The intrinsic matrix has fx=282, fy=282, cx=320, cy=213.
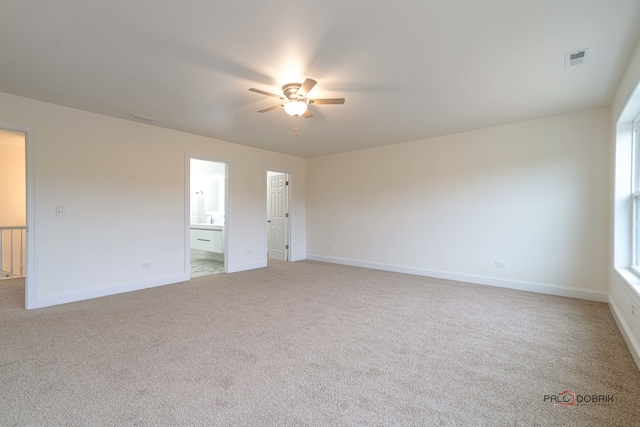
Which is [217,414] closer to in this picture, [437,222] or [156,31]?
[156,31]

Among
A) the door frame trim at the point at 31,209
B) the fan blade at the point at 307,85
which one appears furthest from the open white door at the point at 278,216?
the door frame trim at the point at 31,209

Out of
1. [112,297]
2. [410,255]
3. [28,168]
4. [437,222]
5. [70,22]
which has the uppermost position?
[70,22]

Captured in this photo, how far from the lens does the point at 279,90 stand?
10.6ft

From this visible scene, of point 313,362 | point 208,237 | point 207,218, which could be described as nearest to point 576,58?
point 313,362

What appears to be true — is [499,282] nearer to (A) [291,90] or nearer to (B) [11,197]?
(A) [291,90]

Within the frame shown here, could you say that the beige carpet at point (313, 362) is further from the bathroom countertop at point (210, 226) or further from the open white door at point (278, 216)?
the open white door at point (278, 216)

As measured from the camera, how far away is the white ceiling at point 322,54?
1963mm

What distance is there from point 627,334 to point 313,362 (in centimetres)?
291

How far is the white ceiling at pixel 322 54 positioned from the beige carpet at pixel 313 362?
258cm

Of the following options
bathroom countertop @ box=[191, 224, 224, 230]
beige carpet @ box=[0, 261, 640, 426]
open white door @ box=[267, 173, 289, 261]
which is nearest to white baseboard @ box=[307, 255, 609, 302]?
beige carpet @ box=[0, 261, 640, 426]

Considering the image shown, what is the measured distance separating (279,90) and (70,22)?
5.87 ft

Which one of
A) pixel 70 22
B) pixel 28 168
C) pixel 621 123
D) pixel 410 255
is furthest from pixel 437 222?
pixel 28 168

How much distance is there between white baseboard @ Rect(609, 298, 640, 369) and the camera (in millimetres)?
2267

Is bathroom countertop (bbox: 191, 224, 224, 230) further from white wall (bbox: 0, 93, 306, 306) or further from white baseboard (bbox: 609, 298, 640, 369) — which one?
white baseboard (bbox: 609, 298, 640, 369)
